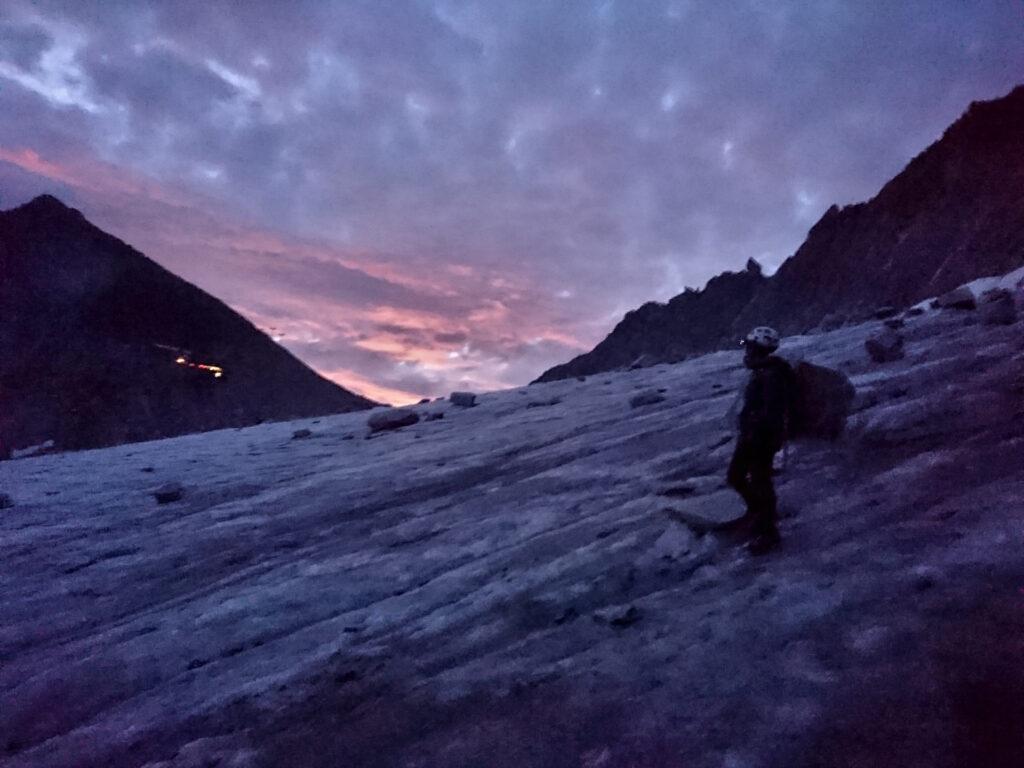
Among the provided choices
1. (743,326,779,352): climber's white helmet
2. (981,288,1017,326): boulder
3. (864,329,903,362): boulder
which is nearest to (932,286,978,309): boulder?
(981,288,1017,326): boulder

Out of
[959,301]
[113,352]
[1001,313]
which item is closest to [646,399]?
[1001,313]

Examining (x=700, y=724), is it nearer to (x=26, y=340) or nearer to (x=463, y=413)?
(x=463, y=413)

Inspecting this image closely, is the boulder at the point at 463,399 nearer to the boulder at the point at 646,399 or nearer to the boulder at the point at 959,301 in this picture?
the boulder at the point at 646,399

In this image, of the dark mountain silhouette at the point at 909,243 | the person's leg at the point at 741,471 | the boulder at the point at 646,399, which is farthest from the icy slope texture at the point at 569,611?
the dark mountain silhouette at the point at 909,243

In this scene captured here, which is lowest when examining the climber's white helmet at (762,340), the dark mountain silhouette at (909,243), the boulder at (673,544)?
the boulder at (673,544)

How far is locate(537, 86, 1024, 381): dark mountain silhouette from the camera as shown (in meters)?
33.4

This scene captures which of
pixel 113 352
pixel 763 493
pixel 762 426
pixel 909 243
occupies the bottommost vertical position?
pixel 763 493

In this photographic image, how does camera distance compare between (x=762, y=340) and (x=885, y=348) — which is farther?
Result: (x=885, y=348)

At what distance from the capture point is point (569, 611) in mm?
5660

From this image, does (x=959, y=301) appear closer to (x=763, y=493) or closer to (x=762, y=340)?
(x=762, y=340)

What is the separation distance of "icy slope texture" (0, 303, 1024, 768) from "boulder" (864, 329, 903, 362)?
327 mm

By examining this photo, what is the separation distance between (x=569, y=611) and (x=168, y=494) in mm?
8114

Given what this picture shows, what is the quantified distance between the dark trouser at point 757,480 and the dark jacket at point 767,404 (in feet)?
0.20

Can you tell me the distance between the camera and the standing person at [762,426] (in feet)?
19.5
